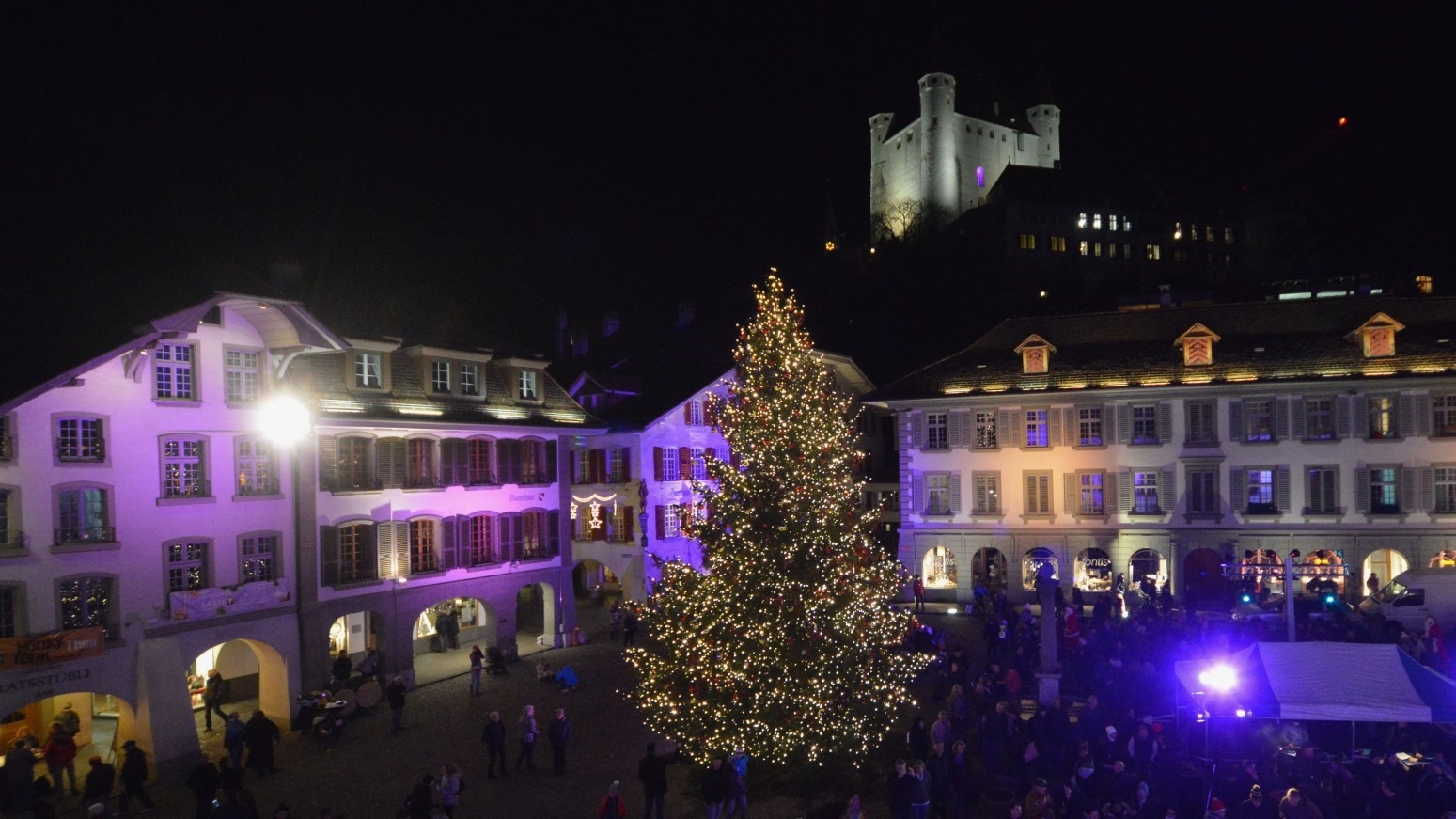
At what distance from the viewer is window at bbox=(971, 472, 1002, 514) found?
36406 mm

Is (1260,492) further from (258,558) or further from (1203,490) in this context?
(258,558)

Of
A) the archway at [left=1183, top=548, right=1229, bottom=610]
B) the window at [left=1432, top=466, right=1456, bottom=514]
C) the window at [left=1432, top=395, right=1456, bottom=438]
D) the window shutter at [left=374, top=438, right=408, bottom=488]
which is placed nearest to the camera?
the window shutter at [left=374, top=438, right=408, bottom=488]

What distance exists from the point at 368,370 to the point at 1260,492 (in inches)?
1163

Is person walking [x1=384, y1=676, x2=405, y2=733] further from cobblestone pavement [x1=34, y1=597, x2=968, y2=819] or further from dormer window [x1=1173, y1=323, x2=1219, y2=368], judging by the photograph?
dormer window [x1=1173, y1=323, x2=1219, y2=368]

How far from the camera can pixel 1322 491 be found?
32906mm

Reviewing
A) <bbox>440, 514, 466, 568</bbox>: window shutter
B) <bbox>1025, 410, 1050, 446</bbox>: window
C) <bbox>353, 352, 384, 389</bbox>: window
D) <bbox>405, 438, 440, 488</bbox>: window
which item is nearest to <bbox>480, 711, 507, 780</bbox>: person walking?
<bbox>440, 514, 466, 568</bbox>: window shutter

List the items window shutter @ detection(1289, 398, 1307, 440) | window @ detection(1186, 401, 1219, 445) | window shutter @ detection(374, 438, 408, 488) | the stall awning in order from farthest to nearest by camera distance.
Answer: window @ detection(1186, 401, 1219, 445) → window shutter @ detection(1289, 398, 1307, 440) → window shutter @ detection(374, 438, 408, 488) → the stall awning

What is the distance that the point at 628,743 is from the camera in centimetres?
2133

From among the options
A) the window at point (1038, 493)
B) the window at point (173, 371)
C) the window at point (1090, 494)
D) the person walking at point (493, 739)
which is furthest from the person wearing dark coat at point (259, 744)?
the window at point (1090, 494)

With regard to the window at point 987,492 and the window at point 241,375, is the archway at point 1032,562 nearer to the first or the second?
the window at point 987,492

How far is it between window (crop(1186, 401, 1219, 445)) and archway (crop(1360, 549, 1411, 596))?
6.23 m

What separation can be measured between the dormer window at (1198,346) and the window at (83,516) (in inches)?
1305

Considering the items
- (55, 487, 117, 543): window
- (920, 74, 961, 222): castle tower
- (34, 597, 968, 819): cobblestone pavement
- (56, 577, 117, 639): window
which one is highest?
(920, 74, 961, 222): castle tower

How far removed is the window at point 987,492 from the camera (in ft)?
119
